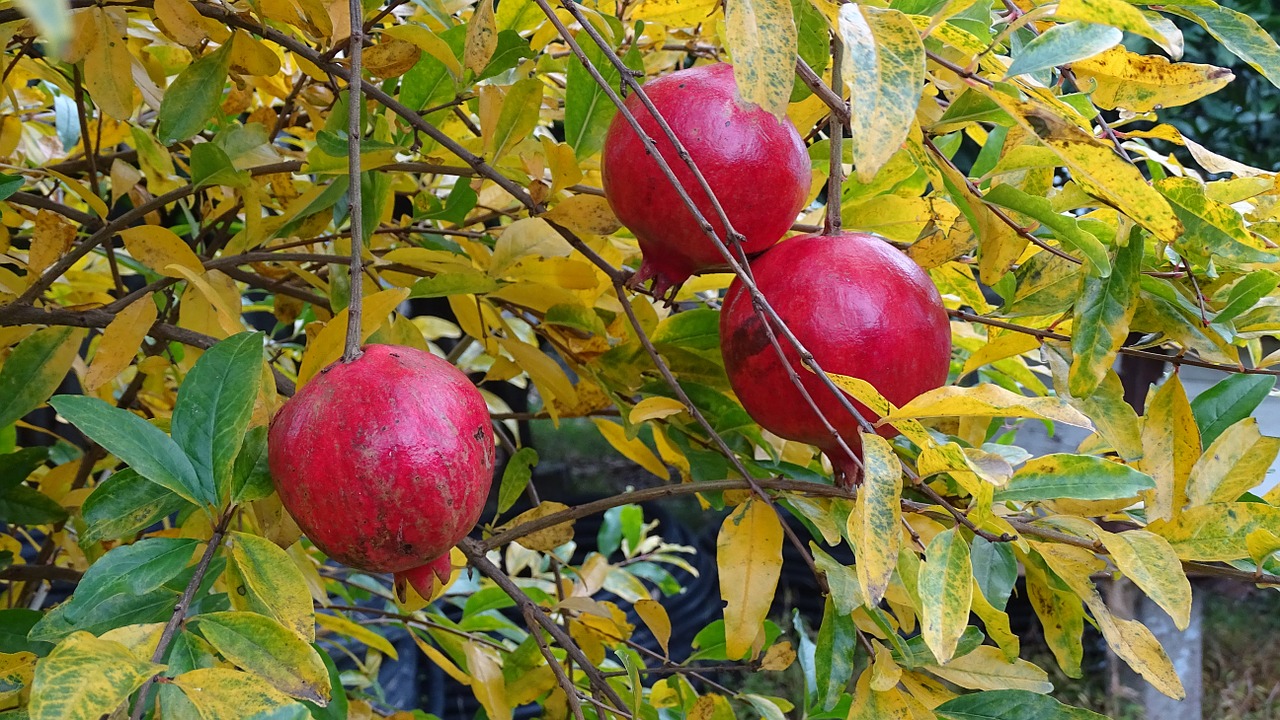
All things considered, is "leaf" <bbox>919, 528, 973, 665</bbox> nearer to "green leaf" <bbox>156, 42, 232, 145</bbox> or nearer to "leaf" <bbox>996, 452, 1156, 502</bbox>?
"leaf" <bbox>996, 452, 1156, 502</bbox>

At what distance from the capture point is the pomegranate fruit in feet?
1.69

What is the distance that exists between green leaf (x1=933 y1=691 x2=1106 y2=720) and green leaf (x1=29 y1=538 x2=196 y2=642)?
0.44 metres

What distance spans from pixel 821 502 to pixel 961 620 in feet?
0.75

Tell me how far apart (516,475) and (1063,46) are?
0.58 m

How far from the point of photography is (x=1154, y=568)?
49 centimetres

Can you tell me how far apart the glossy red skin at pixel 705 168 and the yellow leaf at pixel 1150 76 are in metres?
0.16

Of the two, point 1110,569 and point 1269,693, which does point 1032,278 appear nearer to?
point 1110,569

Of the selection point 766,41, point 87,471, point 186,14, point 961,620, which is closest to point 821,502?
point 961,620

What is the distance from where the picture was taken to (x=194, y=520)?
0.64m

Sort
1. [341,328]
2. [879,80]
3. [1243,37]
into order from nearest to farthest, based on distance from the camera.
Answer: [879,80] → [1243,37] → [341,328]

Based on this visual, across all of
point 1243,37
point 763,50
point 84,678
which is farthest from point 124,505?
point 1243,37

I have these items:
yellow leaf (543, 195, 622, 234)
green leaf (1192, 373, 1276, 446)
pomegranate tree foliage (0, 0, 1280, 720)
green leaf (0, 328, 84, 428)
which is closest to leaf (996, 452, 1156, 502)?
pomegranate tree foliage (0, 0, 1280, 720)

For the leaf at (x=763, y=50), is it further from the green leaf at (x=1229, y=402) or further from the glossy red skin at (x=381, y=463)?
the green leaf at (x=1229, y=402)

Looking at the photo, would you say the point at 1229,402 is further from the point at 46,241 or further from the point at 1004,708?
the point at 46,241
